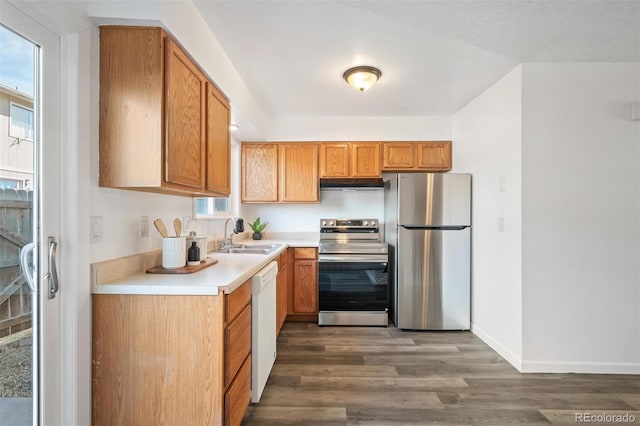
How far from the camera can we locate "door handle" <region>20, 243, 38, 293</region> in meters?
1.23

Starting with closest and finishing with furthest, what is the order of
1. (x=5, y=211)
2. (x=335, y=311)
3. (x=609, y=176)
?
(x=5, y=211) → (x=609, y=176) → (x=335, y=311)

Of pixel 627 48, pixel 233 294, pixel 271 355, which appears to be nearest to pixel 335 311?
pixel 271 355

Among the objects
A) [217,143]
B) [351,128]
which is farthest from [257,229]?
[217,143]

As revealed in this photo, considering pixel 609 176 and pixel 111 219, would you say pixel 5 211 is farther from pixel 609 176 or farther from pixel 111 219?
pixel 609 176

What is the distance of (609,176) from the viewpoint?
240 centimetres

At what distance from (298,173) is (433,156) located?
166 centimetres

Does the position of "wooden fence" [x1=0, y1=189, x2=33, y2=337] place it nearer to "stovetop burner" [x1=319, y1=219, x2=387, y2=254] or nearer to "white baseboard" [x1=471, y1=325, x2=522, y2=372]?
"stovetop burner" [x1=319, y1=219, x2=387, y2=254]

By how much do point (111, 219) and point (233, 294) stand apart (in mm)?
732

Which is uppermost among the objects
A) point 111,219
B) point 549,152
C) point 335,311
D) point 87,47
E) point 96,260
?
point 87,47

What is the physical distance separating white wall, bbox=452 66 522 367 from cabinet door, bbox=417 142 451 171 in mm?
411

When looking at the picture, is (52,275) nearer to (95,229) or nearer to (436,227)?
(95,229)

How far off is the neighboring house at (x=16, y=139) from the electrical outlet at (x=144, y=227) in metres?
0.61

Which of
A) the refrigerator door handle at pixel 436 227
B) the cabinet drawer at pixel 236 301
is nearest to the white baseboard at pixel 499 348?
the refrigerator door handle at pixel 436 227

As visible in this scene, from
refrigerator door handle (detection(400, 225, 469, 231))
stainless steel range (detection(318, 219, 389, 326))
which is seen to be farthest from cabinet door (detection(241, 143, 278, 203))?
refrigerator door handle (detection(400, 225, 469, 231))
